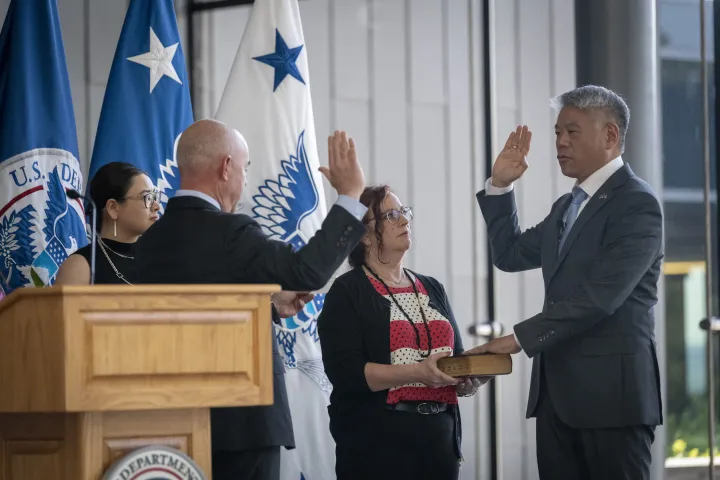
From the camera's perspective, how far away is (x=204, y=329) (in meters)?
2.26

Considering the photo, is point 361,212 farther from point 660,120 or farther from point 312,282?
point 660,120

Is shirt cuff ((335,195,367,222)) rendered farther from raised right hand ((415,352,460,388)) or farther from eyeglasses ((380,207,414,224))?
eyeglasses ((380,207,414,224))

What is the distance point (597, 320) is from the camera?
309 centimetres

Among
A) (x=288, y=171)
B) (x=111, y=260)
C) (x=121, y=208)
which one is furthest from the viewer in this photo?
(x=288, y=171)

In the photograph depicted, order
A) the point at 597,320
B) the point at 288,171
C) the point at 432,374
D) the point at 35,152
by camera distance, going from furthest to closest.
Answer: the point at 288,171, the point at 35,152, the point at 432,374, the point at 597,320

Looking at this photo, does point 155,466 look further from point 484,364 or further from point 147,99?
point 147,99

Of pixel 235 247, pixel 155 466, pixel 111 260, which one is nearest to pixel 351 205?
pixel 235 247

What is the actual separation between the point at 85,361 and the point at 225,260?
0.68m

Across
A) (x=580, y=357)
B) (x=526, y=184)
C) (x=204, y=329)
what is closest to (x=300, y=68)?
(x=526, y=184)

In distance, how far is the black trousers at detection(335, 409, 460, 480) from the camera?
3383mm

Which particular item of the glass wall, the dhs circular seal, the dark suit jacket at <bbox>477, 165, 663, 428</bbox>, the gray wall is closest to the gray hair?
the dark suit jacket at <bbox>477, 165, 663, 428</bbox>

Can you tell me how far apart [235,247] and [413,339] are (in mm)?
889

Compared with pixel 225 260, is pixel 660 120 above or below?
above

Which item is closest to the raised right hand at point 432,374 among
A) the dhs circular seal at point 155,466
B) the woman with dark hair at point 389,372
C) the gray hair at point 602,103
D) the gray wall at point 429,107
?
the woman with dark hair at point 389,372
